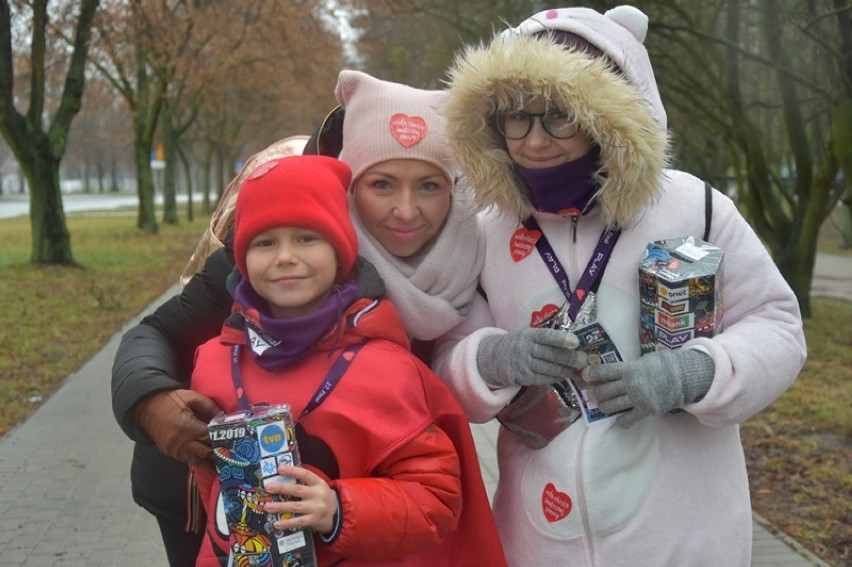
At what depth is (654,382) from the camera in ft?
6.04

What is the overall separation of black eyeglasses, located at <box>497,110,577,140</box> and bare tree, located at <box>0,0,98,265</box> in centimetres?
1428

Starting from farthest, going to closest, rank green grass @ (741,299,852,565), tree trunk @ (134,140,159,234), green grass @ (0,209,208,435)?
tree trunk @ (134,140,159,234) → green grass @ (0,209,208,435) → green grass @ (741,299,852,565)

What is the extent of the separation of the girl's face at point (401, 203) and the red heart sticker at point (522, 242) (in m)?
0.19

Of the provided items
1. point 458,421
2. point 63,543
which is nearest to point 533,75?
point 458,421

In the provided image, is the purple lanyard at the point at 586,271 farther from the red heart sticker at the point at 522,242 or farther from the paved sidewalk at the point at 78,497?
the paved sidewalk at the point at 78,497

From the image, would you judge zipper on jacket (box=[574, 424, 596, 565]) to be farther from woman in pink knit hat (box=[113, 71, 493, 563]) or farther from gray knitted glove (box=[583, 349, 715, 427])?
woman in pink knit hat (box=[113, 71, 493, 563])

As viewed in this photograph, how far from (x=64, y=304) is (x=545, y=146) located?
1149 centimetres

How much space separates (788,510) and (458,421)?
363cm

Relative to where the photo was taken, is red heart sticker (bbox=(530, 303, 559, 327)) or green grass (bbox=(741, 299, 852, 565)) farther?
green grass (bbox=(741, 299, 852, 565))

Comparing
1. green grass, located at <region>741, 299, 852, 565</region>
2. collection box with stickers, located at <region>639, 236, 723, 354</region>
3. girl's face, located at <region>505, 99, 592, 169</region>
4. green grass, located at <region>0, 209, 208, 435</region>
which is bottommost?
green grass, located at <region>0, 209, 208, 435</region>

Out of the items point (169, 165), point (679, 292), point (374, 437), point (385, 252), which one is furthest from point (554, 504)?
point (169, 165)

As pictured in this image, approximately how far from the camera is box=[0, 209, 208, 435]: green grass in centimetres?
814

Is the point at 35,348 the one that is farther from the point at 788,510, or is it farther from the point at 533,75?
the point at 533,75

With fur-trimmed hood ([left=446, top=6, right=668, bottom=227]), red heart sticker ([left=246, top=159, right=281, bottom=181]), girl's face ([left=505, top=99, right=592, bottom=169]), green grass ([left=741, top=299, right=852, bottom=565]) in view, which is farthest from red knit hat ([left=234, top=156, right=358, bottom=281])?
green grass ([left=741, top=299, right=852, bottom=565])
